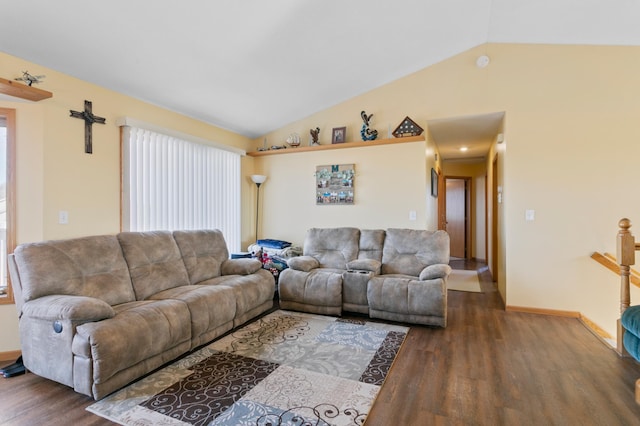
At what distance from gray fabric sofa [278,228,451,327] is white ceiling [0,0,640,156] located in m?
1.84

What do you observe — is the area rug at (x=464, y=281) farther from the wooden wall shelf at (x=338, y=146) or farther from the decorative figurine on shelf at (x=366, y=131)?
the decorative figurine on shelf at (x=366, y=131)

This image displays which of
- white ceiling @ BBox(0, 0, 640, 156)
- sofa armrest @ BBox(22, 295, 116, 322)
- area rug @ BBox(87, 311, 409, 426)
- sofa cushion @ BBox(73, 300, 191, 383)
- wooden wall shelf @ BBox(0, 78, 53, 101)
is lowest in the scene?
area rug @ BBox(87, 311, 409, 426)

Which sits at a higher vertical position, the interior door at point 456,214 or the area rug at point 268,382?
the interior door at point 456,214

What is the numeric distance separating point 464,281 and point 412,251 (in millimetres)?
2131

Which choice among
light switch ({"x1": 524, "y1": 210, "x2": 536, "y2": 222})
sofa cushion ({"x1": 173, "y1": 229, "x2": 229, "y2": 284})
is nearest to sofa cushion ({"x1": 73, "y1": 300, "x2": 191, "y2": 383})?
sofa cushion ({"x1": 173, "y1": 229, "x2": 229, "y2": 284})

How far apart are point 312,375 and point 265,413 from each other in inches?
19.7

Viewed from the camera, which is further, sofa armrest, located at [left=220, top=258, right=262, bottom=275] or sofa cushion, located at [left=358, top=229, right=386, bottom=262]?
Result: sofa cushion, located at [left=358, top=229, right=386, bottom=262]

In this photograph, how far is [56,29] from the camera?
92.6 inches

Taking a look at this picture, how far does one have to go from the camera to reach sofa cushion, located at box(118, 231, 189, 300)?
9.39ft

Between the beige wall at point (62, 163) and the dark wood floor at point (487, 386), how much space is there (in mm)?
1194

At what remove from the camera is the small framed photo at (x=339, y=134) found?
15.1 feet

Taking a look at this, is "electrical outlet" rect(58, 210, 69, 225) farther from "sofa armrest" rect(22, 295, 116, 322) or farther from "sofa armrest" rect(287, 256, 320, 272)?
"sofa armrest" rect(287, 256, 320, 272)

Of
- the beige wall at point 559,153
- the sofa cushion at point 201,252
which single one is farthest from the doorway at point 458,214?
the sofa cushion at point 201,252

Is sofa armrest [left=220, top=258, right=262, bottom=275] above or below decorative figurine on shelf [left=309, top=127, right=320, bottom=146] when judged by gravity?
below
